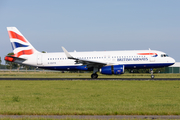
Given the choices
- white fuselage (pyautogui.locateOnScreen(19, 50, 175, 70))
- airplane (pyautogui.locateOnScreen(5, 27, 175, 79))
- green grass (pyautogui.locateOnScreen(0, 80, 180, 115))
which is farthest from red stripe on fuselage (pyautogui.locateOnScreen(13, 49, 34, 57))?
green grass (pyautogui.locateOnScreen(0, 80, 180, 115))

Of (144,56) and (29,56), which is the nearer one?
(144,56)

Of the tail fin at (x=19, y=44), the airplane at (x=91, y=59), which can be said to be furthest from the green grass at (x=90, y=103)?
the tail fin at (x=19, y=44)

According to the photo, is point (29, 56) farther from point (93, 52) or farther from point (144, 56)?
point (144, 56)

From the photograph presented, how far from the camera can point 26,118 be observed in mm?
10258

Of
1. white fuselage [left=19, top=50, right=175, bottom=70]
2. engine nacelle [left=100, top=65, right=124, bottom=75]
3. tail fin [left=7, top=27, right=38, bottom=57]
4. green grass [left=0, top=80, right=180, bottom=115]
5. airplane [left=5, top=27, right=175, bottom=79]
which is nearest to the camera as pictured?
green grass [left=0, top=80, right=180, bottom=115]

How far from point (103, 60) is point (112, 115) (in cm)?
2873

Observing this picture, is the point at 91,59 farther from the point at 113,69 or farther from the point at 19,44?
the point at 19,44

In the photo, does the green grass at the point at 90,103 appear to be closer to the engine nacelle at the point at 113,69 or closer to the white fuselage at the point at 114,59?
the engine nacelle at the point at 113,69

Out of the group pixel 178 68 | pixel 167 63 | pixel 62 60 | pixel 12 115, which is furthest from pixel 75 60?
pixel 178 68

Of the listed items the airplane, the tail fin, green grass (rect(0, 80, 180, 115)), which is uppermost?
the tail fin

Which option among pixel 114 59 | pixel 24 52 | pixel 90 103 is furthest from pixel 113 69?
pixel 90 103

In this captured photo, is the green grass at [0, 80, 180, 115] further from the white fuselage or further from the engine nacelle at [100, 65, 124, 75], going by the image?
the white fuselage

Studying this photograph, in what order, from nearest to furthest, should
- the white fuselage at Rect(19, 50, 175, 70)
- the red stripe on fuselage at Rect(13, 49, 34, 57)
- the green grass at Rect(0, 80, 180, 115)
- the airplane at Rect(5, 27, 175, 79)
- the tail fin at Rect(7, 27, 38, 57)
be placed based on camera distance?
the green grass at Rect(0, 80, 180, 115) → the airplane at Rect(5, 27, 175, 79) → the white fuselage at Rect(19, 50, 175, 70) → the red stripe on fuselage at Rect(13, 49, 34, 57) → the tail fin at Rect(7, 27, 38, 57)

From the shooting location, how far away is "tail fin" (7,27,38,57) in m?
42.8
